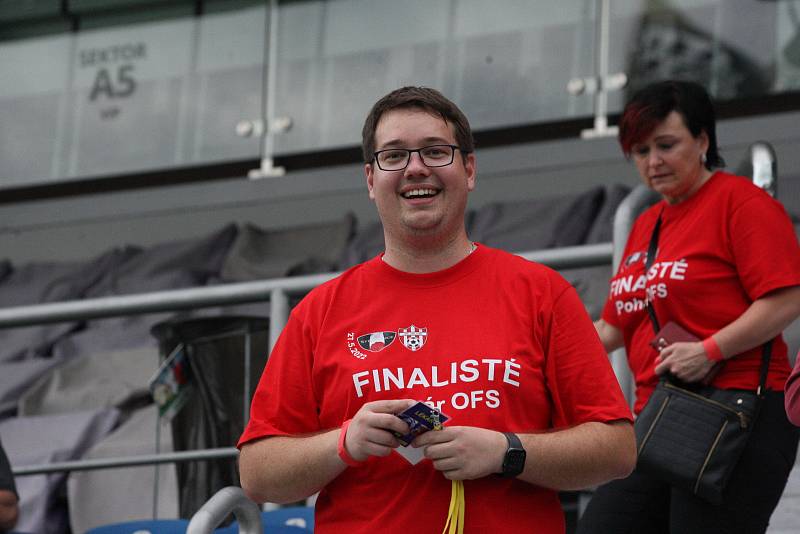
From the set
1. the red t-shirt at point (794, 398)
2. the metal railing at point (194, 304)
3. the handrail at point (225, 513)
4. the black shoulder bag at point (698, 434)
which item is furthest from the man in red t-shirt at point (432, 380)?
the metal railing at point (194, 304)

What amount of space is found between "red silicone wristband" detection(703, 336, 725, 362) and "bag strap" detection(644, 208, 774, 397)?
0.10 m

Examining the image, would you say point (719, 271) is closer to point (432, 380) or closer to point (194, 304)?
point (432, 380)

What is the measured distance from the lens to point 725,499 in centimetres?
305

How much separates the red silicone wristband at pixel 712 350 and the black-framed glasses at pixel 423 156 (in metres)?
0.91

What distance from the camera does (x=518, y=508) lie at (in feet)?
7.70

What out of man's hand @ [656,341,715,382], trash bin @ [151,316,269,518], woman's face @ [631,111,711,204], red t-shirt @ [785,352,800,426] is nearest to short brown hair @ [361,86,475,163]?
red t-shirt @ [785,352,800,426]

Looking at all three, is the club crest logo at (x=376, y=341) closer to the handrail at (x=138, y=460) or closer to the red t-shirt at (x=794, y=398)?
the red t-shirt at (x=794, y=398)

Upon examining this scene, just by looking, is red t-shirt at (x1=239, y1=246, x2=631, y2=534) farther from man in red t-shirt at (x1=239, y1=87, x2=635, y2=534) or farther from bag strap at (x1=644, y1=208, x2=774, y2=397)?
bag strap at (x1=644, y1=208, x2=774, y2=397)

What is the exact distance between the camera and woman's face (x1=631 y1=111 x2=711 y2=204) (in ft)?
11.1

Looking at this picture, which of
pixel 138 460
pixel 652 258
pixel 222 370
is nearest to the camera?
pixel 652 258

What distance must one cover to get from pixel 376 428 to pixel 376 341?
0.77 feet

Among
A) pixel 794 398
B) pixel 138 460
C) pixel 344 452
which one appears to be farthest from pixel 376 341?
pixel 138 460

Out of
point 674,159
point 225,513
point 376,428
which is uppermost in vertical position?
point 674,159

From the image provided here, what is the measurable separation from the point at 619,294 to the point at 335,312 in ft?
3.72
